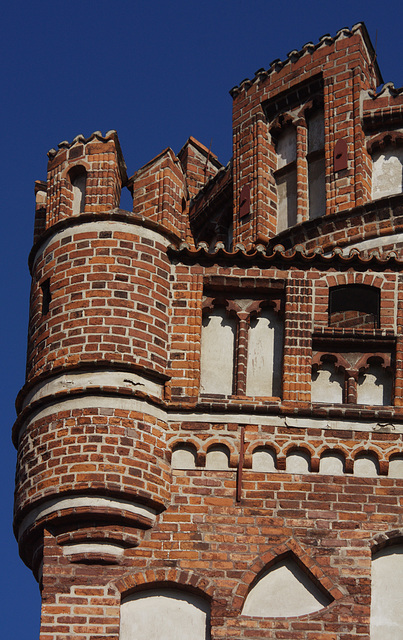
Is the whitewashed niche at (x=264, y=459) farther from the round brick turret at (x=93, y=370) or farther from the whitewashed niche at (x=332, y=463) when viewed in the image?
the round brick turret at (x=93, y=370)

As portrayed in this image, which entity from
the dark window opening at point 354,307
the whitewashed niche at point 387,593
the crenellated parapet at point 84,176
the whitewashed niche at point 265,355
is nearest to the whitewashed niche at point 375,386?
the dark window opening at point 354,307

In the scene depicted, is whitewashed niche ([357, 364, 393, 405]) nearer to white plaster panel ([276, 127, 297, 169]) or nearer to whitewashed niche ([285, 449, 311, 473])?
whitewashed niche ([285, 449, 311, 473])

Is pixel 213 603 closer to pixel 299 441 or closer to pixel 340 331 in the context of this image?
pixel 299 441

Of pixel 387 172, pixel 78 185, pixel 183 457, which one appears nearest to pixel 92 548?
pixel 183 457

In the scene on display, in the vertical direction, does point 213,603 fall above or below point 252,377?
below

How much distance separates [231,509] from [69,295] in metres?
2.87

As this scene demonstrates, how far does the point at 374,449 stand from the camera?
19.4m

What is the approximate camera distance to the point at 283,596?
1869 cm

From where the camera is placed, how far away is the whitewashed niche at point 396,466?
1933 centimetres

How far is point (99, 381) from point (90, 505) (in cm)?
134

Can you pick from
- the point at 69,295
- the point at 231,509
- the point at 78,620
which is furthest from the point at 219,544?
the point at 69,295

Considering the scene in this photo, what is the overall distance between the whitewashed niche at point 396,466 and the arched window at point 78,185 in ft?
14.4

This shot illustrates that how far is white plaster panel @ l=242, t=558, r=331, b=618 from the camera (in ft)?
60.9

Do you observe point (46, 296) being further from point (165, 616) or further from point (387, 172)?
point (387, 172)
